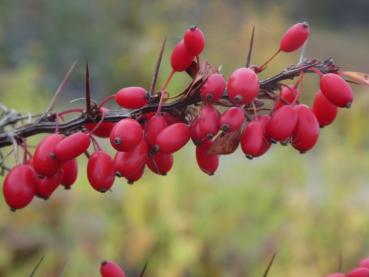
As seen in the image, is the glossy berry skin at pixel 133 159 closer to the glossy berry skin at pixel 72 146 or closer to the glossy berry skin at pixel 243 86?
the glossy berry skin at pixel 72 146

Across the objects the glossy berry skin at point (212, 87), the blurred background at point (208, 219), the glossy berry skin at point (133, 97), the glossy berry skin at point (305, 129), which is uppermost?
the blurred background at point (208, 219)

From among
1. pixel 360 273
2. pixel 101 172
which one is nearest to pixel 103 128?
pixel 101 172

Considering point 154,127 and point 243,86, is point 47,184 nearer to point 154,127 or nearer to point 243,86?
point 154,127

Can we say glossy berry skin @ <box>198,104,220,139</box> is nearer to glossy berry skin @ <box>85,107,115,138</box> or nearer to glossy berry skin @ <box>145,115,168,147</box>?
glossy berry skin @ <box>145,115,168,147</box>

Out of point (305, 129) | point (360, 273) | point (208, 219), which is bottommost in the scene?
point (360, 273)

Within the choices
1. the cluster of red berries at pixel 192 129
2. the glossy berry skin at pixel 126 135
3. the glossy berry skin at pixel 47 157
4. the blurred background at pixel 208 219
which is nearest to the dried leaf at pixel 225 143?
the cluster of red berries at pixel 192 129

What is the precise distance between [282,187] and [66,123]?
470 centimetres

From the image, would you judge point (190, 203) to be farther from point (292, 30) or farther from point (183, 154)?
point (292, 30)

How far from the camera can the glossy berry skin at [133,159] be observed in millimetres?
1050

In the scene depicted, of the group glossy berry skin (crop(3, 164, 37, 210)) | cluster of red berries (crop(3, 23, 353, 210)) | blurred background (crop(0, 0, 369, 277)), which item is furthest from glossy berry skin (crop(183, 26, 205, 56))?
blurred background (crop(0, 0, 369, 277))

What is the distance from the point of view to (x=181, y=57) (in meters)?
1.08

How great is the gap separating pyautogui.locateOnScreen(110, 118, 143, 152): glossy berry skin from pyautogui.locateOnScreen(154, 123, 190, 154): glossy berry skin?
3 centimetres

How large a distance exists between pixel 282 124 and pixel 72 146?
1.02 ft

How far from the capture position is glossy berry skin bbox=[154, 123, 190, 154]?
101 centimetres
